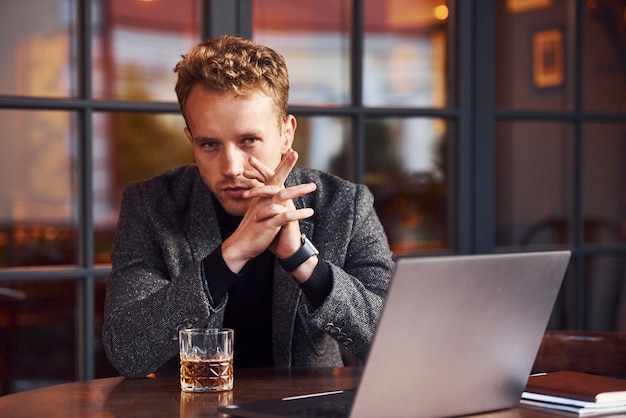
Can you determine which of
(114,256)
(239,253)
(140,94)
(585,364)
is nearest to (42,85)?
(140,94)

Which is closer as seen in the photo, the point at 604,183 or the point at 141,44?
the point at 141,44

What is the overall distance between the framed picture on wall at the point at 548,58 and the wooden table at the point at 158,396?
6.72 ft

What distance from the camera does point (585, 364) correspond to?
2029 mm

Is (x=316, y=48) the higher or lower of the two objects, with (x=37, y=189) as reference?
higher

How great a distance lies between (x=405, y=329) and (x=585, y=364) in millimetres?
884

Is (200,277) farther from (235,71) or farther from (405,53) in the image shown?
(405,53)

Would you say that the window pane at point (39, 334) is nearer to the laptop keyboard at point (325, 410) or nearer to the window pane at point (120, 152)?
the window pane at point (120, 152)

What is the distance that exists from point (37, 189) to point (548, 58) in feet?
6.08

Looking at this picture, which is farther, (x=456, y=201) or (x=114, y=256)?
(x=456, y=201)

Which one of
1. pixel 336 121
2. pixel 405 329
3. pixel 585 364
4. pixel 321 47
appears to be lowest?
pixel 585 364

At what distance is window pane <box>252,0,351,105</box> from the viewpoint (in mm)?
3285

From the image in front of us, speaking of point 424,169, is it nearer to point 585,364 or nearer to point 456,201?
point 456,201

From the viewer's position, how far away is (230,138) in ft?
6.73

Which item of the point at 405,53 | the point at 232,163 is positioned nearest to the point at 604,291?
the point at 405,53
